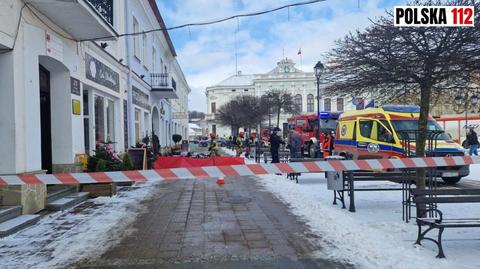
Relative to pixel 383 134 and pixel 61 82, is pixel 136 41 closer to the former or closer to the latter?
pixel 61 82

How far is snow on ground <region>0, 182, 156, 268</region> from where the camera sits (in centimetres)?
561

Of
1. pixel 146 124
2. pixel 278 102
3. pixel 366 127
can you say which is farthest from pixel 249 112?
pixel 366 127

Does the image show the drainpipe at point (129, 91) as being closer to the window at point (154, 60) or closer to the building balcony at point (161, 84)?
the building balcony at point (161, 84)

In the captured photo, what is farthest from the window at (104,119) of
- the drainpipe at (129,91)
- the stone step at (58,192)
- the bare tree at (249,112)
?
the bare tree at (249,112)

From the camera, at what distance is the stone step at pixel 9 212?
7156mm

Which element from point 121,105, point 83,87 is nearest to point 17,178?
point 83,87

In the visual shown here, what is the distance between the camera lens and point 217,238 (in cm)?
659

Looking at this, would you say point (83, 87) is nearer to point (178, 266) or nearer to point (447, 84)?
point (178, 266)

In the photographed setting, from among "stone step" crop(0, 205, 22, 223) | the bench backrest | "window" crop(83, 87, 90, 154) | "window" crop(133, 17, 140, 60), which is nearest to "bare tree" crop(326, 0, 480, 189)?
the bench backrest

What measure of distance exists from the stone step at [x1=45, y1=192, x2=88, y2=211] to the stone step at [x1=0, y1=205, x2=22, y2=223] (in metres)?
1.02

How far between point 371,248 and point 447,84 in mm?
3598

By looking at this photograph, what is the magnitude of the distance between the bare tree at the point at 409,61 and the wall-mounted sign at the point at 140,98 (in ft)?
38.2

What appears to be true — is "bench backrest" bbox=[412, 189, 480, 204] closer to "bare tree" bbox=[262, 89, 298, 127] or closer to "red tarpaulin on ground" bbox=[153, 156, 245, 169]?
"red tarpaulin on ground" bbox=[153, 156, 245, 169]

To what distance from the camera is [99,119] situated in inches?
547
